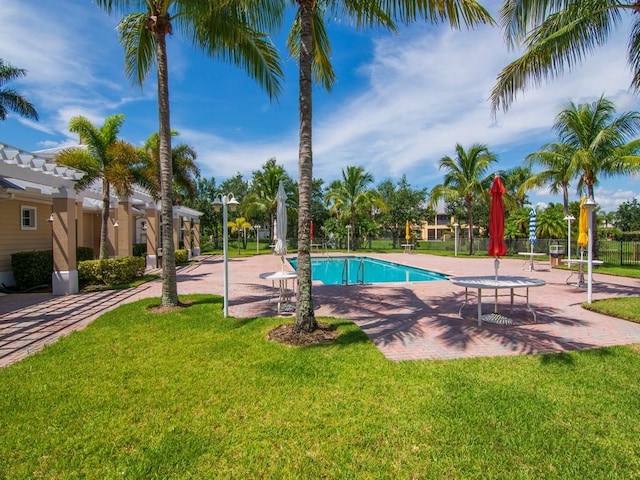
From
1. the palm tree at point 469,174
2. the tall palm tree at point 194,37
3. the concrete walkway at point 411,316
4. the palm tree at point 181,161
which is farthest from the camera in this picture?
the palm tree at point 469,174

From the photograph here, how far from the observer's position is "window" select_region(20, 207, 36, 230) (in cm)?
1243

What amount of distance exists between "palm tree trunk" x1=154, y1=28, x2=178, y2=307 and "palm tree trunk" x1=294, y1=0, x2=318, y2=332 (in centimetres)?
386

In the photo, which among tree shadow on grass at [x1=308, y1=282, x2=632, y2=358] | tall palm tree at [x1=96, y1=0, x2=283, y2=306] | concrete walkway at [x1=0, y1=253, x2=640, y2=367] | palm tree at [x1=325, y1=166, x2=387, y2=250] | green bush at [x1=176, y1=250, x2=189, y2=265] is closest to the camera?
tree shadow on grass at [x1=308, y1=282, x2=632, y2=358]

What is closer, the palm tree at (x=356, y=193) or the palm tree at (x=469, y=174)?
the palm tree at (x=469, y=174)

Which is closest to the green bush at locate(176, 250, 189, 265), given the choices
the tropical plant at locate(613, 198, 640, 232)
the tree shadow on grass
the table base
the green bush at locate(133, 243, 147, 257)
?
the green bush at locate(133, 243, 147, 257)

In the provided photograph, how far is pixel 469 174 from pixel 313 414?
27394 millimetres

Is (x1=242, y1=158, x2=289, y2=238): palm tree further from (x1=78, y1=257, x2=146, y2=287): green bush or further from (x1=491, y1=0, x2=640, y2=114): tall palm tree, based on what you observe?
(x1=491, y1=0, x2=640, y2=114): tall palm tree

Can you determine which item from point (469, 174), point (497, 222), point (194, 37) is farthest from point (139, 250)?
point (469, 174)

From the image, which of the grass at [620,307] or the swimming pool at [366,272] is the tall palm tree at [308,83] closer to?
the grass at [620,307]

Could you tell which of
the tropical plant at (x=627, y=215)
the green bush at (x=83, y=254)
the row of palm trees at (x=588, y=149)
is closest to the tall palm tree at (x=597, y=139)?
the row of palm trees at (x=588, y=149)

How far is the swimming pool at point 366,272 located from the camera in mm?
15609

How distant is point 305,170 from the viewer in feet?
19.4

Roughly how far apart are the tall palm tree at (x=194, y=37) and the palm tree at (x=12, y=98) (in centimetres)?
778

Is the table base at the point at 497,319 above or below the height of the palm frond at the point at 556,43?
below
